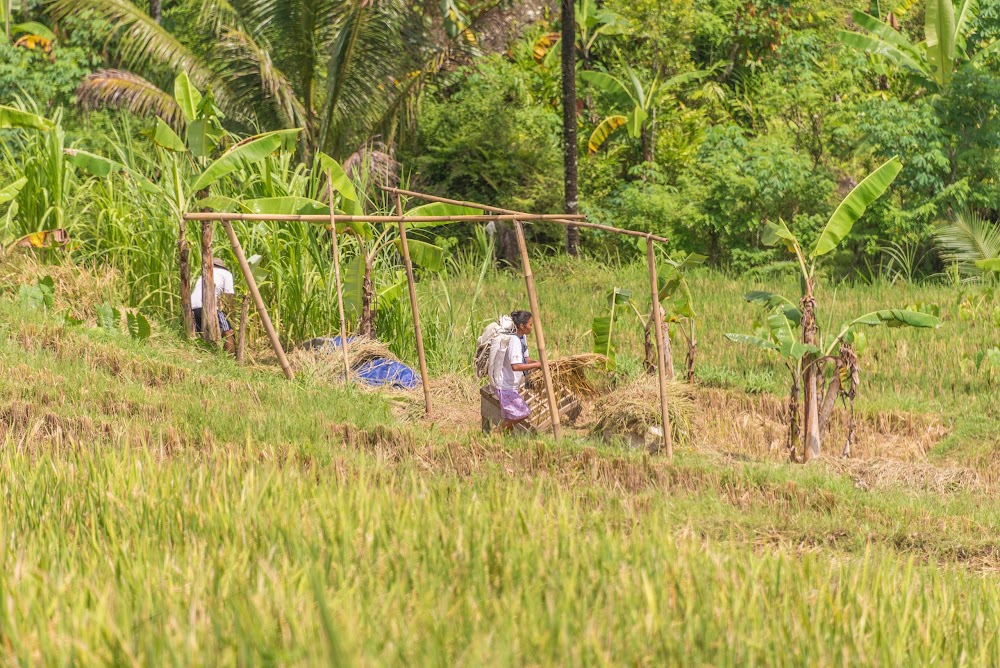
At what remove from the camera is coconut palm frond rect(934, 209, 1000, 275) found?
503 inches

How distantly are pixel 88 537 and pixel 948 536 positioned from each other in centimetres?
401

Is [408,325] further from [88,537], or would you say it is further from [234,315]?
[88,537]

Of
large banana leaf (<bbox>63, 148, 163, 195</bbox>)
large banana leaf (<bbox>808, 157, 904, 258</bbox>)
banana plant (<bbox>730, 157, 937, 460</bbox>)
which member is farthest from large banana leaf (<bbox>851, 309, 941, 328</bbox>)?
large banana leaf (<bbox>63, 148, 163, 195</bbox>)

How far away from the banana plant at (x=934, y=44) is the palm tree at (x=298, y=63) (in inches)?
192

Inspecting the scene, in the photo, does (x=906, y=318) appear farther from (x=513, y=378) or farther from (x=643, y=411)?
(x=513, y=378)

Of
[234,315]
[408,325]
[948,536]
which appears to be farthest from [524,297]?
[948,536]

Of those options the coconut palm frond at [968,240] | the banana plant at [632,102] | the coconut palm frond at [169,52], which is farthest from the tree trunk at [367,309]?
the banana plant at [632,102]

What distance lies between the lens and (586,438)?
8102 mm

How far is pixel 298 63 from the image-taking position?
1430cm

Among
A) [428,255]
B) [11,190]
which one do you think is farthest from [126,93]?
[428,255]

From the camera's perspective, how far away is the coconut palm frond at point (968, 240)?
12773 mm

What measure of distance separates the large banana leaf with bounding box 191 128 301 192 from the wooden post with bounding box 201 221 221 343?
1.13ft

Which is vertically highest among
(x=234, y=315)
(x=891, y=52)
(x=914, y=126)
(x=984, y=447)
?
(x=891, y=52)

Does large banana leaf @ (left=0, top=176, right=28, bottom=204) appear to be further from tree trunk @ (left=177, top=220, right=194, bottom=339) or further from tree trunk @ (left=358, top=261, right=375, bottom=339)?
tree trunk @ (left=358, top=261, right=375, bottom=339)
